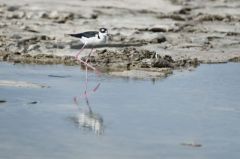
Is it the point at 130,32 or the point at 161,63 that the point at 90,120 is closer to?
the point at 161,63

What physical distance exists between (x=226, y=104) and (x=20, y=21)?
7.53m

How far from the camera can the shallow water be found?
671 centimetres

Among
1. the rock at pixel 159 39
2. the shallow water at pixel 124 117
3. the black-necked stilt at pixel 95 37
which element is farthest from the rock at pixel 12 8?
the shallow water at pixel 124 117

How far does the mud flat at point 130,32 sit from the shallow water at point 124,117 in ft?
3.37

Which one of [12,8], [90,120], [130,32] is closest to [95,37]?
[130,32]

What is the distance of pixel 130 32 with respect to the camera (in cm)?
1517

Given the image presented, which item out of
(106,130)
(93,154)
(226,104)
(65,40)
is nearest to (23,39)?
(65,40)

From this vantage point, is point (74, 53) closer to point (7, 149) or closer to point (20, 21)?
point (20, 21)

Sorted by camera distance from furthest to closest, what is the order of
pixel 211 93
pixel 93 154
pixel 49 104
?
pixel 211 93 < pixel 49 104 < pixel 93 154

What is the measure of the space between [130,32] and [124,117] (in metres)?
7.13

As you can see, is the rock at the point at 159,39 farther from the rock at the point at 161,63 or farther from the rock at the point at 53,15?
the rock at the point at 53,15

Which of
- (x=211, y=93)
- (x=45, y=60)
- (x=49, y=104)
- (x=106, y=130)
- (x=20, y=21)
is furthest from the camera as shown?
(x=20, y=21)

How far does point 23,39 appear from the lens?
13969mm

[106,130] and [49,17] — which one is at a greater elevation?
[49,17]
